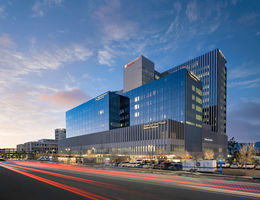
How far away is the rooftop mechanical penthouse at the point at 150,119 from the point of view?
87125mm

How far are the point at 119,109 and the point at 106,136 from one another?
67.8 ft

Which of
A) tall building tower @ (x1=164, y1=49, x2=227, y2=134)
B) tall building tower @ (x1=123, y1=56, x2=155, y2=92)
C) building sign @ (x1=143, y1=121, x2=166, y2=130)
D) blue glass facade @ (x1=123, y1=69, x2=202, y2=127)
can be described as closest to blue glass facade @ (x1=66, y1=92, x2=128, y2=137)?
tall building tower @ (x1=123, y1=56, x2=155, y2=92)

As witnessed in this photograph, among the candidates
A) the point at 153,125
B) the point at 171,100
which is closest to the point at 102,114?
the point at 153,125

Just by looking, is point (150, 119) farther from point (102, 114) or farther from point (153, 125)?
point (102, 114)

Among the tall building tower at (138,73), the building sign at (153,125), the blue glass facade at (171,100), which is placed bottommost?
the building sign at (153,125)

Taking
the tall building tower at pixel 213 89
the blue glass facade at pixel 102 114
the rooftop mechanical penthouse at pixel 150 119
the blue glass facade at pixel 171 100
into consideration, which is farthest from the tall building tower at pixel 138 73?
the tall building tower at pixel 213 89

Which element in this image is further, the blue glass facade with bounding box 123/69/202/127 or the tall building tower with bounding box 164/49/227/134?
the tall building tower with bounding box 164/49/227/134

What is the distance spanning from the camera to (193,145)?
94.3 m

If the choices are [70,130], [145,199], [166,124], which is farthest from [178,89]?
[70,130]

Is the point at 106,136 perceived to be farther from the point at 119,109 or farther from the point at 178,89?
the point at 178,89

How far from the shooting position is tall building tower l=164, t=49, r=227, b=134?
481ft

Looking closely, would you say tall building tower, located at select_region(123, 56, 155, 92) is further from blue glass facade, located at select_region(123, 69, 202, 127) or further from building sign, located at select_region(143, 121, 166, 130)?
building sign, located at select_region(143, 121, 166, 130)

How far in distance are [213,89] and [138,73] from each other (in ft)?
200

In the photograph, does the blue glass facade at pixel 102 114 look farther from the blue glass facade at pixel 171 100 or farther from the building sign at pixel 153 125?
the building sign at pixel 153 125
